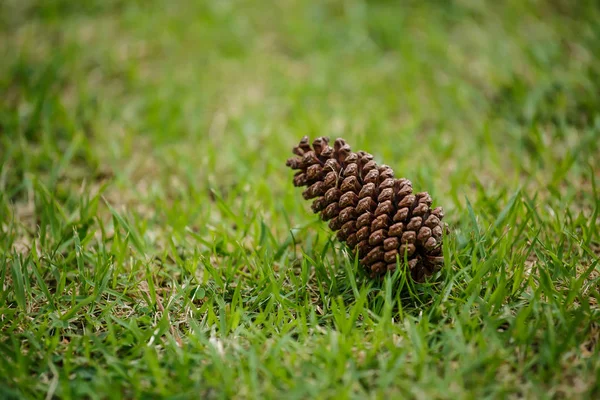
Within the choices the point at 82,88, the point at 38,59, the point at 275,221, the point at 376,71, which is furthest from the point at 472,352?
the point at 38,59

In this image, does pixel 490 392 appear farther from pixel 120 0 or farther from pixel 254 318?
pixel 120 0

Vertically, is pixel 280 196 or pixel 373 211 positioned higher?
Answer: pixel 373 211

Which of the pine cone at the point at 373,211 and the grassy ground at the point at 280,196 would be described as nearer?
the grassy ground at the point at 280,196

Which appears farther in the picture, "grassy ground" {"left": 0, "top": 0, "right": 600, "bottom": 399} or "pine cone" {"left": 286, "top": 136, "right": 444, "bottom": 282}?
"pine cone" {"left": 286, "top": 136, "right": 444, "bottom": 282}

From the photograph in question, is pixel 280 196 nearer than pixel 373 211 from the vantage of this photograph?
No
